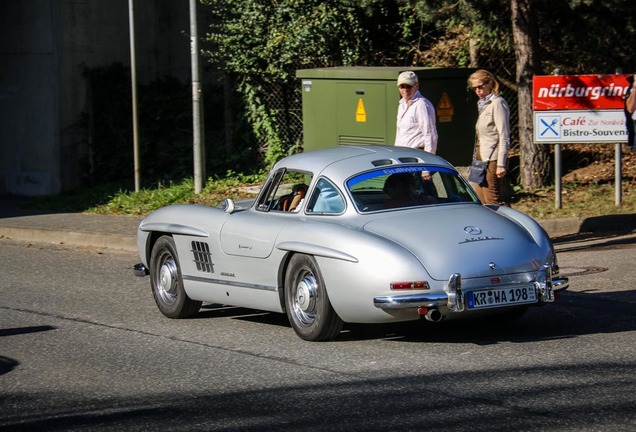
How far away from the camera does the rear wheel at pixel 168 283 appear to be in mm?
9961

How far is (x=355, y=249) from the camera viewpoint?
8031 mm

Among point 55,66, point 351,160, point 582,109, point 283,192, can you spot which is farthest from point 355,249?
point 55,66

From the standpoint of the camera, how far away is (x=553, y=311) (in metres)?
9.38

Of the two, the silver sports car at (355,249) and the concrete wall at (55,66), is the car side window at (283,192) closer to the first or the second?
the silver sports car at (355,249)

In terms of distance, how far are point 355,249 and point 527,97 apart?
30.0ft

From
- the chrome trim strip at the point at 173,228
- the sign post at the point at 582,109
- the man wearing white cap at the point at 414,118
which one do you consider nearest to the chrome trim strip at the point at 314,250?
the chrome trim strip at the point at 173,228

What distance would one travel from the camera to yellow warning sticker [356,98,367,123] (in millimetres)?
16172

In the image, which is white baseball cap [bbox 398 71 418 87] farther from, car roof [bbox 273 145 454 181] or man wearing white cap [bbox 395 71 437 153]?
car roof [bbox 273 145 454 181]

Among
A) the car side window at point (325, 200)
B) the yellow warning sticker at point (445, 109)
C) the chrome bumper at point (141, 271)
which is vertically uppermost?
the yellow warning sticker at point (445, 109)

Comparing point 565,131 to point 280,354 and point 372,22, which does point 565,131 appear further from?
point 280,354

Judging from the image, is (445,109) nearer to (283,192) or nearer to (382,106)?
(382,106)

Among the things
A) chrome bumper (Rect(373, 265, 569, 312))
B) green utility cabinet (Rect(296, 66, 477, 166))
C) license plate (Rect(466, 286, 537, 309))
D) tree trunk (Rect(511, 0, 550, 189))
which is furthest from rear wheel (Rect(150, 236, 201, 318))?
tree trunk (Rect(511, 0, 550, 189))

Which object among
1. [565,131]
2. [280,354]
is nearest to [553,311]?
[280,354]

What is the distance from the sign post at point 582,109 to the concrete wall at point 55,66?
9.29m
